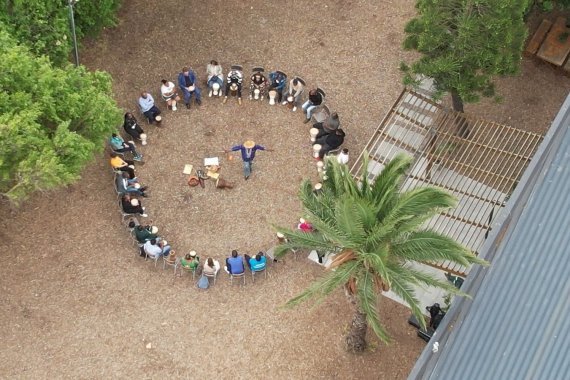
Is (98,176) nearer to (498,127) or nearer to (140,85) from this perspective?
(140,85)

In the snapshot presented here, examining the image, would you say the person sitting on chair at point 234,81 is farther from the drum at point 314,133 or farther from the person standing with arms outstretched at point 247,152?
the drum at point 314,133

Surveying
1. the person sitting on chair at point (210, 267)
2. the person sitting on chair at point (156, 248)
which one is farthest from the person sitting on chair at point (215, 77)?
the person sitting on chair at point (210, 267)

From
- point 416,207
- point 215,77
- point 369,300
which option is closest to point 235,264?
point 369,300

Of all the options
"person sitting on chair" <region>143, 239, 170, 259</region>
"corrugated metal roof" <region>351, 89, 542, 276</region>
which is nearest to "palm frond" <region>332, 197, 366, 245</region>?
"corrugated metal roof" <region>351, 89, 542, 276</region>

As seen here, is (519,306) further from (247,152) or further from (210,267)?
(247,152)

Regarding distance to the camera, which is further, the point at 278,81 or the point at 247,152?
the point at 278,81
